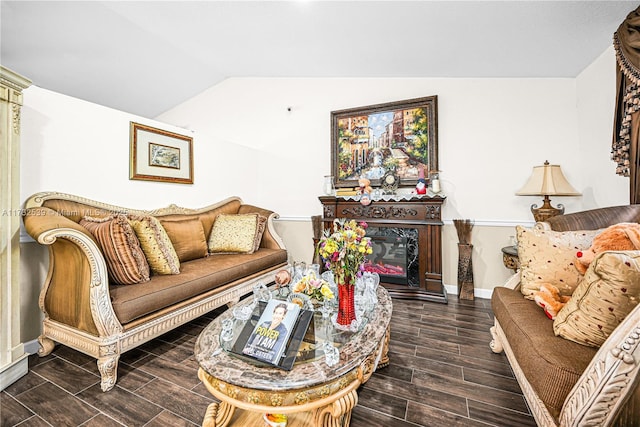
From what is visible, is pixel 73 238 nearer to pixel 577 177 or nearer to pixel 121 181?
pixel 121 181

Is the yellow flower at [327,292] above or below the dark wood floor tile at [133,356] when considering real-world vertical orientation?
above

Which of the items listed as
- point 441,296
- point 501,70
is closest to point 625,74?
point 501,70

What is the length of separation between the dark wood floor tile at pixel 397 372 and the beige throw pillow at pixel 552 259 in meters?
0.88

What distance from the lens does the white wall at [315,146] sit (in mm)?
2232

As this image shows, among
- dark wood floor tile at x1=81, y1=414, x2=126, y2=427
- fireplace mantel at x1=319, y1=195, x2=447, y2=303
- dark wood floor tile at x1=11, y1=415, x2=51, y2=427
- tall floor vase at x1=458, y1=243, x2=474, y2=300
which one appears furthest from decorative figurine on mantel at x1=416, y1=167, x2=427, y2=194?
dark wood floor tile at x1=11, y1=415, x2=51, y2=427

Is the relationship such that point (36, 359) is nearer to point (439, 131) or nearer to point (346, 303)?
point (346, 303)

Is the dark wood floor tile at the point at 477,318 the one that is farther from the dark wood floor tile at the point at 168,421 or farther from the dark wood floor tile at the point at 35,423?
the dark wood floor tile at the point at 35,423

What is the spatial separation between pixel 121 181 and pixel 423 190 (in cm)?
317

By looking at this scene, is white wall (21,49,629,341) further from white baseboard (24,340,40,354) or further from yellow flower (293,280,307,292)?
yellow flower (293,280,307,292)

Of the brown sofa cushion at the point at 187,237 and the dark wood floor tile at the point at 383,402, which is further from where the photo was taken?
the brown sofa cushion at the point at 187,237

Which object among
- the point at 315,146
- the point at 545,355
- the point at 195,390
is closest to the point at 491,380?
the point at 545,355

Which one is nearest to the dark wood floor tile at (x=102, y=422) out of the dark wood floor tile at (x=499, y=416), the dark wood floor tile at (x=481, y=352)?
the dark wood floor tile at (x=499, y=416)

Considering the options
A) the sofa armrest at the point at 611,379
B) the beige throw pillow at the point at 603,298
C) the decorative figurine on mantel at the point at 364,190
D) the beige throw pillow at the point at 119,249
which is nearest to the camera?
the sofa armrest at the point at 611,379

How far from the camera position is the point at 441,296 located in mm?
2996
